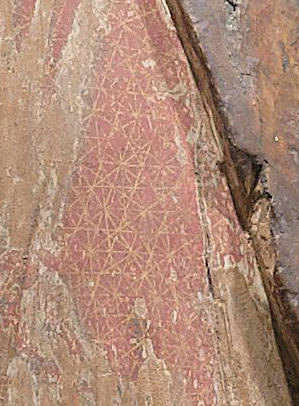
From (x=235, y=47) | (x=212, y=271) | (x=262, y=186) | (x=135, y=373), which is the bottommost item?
(x=135, y=373)

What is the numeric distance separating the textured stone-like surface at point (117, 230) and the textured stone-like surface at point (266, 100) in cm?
6

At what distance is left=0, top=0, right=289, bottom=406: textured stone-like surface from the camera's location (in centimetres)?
124

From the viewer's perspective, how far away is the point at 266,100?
4.22 ft

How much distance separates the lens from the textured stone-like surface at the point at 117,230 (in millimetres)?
1243

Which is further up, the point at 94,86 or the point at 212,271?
the point at 94,86

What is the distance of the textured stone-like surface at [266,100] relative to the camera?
4.06ft

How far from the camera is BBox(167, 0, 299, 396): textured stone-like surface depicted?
A: 124 cm

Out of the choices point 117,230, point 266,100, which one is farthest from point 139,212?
point 266,100

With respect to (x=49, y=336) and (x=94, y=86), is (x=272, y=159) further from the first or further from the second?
(x=49, y=336)

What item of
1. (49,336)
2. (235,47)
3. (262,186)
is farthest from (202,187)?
(49,336)

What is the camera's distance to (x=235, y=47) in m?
1.30

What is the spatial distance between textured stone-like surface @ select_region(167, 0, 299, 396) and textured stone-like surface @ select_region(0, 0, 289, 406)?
0.06m

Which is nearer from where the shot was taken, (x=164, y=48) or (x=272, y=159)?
(x=272, y=159)

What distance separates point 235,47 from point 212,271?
341 millimetres
